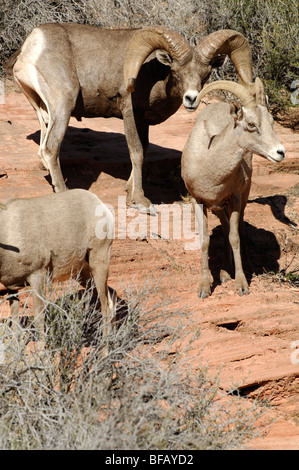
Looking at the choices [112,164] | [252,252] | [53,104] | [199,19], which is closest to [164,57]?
[53,104]

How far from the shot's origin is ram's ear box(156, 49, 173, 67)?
373 inches

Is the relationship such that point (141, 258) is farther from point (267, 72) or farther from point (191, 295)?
point (267, 72)

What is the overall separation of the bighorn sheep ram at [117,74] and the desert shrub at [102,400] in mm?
3770

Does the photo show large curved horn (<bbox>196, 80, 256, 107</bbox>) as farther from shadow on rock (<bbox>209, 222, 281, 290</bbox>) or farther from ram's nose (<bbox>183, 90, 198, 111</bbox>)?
shadow on rock (<bbox>209, 222, 281, 290</bbox>)

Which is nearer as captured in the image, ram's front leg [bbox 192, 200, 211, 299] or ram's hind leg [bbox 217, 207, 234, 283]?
ram's front leg [bbox 192, 200, 211, 299]

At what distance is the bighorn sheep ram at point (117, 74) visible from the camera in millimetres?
9383

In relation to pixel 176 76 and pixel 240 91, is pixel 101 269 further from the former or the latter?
pixel 176 76

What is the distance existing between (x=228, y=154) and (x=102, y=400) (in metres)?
3.52

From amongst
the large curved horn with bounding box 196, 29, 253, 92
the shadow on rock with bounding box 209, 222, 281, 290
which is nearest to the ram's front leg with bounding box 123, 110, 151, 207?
the shadow on rock with bounding box 209, 222, 281, 290

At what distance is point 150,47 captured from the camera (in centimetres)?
958

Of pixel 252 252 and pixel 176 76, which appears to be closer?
pixel 176 76

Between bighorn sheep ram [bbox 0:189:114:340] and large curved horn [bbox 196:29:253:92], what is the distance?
3389 mm

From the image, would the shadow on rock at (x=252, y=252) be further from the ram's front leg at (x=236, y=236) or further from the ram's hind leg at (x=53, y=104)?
the ram's hind leg at (x=53, y=104)
